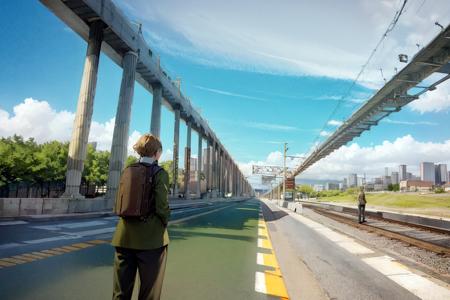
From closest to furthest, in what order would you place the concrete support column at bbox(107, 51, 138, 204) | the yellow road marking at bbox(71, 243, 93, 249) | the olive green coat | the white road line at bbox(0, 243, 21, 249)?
1. the olive green coat
2. the white road line at bbox(0, 243, 21, 249)
3. the yellow road marking at bbox(71, 243, 93, 249)
4. the concrete support column at bbox(107, 51, 138, 204)

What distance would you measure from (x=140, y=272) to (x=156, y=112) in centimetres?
3942

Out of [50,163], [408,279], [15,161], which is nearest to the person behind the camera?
[408,279]

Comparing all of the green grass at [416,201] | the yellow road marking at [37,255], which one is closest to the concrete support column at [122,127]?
the yellow road marking at [37,255]

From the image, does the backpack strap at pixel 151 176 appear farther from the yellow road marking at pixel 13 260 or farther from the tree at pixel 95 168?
the tree at pixel 95 168

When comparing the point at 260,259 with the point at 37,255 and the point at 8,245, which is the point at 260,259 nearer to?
the point at 37,255

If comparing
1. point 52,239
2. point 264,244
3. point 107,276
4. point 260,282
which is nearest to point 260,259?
point 260,282

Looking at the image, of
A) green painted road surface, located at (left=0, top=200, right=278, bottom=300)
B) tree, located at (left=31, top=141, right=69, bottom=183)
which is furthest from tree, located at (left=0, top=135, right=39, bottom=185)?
green painted road surface, located at (left=0, top=200, right=278, bottom=300)

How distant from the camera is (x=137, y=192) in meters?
2.88

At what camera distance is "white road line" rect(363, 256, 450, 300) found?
5039mm

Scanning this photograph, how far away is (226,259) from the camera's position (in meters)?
→ 7.16

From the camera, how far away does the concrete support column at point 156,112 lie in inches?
1588

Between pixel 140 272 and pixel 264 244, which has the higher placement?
pixel 140 272

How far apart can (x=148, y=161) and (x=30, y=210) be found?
48.8ft

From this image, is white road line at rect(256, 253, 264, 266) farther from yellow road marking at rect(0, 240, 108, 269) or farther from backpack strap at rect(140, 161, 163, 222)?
backpack strap at rect(140, 161, 163, 222)
